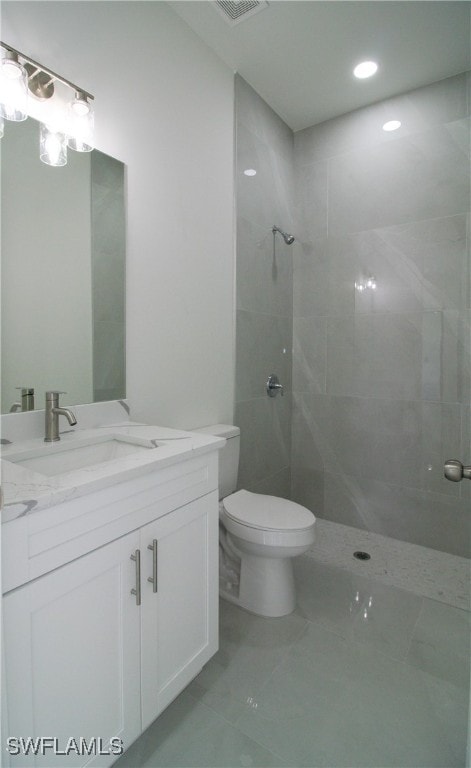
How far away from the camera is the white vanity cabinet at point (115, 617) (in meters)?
0.80

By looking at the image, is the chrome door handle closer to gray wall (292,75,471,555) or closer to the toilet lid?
the toilet lid

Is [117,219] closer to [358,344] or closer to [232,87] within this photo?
[232,87]

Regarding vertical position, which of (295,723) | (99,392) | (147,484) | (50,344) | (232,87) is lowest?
(295,723)

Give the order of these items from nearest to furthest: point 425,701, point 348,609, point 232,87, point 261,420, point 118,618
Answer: point 118,618 < point 425,701 < point 348,609 < point 232,87 < point 261,420

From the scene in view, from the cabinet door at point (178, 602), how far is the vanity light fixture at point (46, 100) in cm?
129

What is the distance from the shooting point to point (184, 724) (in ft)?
4.08

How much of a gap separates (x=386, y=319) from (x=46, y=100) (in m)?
2.04

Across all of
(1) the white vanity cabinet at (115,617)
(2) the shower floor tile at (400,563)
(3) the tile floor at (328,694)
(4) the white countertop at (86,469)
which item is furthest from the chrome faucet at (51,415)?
(2) the shower floor tile at (400,563)

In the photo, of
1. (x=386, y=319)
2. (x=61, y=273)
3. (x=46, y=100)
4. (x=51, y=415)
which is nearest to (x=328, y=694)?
(x=51, y=415)

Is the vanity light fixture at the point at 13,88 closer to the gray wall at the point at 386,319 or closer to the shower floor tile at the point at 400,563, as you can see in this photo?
the gray wall at the point at 386,319

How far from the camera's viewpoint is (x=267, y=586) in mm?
1754

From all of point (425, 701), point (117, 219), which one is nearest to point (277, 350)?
point (117, 219)

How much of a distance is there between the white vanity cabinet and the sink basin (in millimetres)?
272

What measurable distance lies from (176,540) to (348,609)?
3.73 feet
